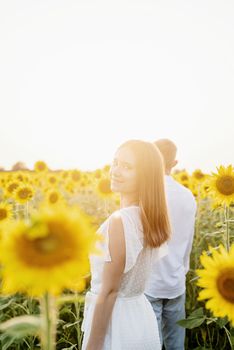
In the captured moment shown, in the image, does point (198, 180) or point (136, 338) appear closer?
point (136, 338)

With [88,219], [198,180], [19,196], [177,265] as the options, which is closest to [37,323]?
[88,219]

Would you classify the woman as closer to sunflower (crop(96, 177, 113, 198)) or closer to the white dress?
the white dress

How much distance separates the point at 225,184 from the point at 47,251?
3.32m

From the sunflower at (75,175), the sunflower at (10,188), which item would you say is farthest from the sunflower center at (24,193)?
the sunflower at (75,175)

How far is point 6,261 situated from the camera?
93 cm

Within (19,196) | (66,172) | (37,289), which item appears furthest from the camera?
(66,172)

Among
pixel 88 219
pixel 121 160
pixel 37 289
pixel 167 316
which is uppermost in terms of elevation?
pixel 121 160

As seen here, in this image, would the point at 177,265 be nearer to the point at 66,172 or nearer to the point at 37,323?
the point at 37,323

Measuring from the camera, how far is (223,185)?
4.07m

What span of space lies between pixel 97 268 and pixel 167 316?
1.51 meters

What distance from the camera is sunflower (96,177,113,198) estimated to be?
23.3 feet

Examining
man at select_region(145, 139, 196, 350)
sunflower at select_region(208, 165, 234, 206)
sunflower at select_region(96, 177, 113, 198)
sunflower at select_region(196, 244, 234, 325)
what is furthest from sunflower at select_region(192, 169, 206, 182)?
sunflower at select_region(196, 244, 234, 325)

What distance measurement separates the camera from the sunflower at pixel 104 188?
710cm

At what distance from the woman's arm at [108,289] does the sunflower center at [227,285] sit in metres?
0.60
